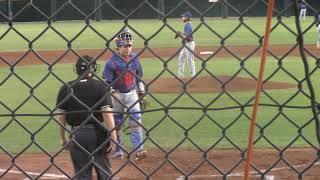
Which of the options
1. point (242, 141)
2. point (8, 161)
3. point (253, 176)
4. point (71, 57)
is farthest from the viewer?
point (71, 57)

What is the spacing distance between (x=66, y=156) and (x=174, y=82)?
820cm

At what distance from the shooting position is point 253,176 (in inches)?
307

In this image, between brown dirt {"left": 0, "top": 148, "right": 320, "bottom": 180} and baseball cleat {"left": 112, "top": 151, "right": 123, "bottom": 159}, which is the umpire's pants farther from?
baseball cleat {"left": 112, "top": 151, "right": 123, "bottom": 159}

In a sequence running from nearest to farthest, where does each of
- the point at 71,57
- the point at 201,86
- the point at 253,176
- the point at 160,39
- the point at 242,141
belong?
the point at 253,176 < the point at 242,141 < the point at 201,86 < the point at 71,57 < the point at 160,39

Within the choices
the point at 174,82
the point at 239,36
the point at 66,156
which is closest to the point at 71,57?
the point at 174,82

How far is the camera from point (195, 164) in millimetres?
8844

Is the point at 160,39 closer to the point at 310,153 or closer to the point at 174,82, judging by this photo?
the point at 174,82

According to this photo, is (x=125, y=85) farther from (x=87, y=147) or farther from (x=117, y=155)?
(x=87, y=147)

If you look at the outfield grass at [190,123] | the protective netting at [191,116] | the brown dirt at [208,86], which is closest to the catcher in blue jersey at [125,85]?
the protective netting at [191,116]

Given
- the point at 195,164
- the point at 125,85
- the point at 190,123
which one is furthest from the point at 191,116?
the point at 195,164

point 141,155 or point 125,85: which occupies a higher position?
point 125,85

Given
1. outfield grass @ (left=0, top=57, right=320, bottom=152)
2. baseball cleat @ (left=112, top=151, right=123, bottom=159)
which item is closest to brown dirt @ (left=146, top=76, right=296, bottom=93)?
outfield grass @ (left=0, top=57, right=320, bottom=152)

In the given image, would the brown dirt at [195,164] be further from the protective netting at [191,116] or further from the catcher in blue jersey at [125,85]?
the catcher in blue jersey at [125,85]

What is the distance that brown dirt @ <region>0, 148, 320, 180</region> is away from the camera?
821cm
